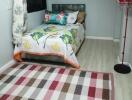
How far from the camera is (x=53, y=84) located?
260cm

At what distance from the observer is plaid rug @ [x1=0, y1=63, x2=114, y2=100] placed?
2.31 meters

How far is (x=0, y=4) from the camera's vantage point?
9.38 ft

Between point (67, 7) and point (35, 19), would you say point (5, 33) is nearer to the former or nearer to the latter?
point (35, 19)

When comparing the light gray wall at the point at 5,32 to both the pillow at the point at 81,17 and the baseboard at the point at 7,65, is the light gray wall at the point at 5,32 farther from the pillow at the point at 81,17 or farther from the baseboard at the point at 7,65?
the pillow at the point at 81,17

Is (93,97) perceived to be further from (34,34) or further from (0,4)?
(0,4)

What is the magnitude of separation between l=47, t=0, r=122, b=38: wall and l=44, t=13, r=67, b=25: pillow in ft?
2.69

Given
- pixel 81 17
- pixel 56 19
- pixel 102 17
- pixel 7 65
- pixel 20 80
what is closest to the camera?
pixel 20 80

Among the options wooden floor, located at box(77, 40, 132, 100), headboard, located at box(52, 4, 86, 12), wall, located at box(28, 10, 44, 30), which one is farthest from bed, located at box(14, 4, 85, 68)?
headboard, located at box(52, 4, 86, 12)

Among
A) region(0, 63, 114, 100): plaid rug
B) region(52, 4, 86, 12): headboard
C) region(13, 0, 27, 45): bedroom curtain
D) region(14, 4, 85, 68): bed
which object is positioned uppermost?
region(52, 4, 86, 12): headboard

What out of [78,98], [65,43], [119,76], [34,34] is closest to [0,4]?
[34,34]

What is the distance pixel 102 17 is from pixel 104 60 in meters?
1.74

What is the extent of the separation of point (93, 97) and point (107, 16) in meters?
3.05

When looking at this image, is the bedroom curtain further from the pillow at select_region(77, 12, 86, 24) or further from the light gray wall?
the pillow at select_region(77, 12, 86, 24)

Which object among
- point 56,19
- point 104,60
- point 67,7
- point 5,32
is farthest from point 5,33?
point 67,7
